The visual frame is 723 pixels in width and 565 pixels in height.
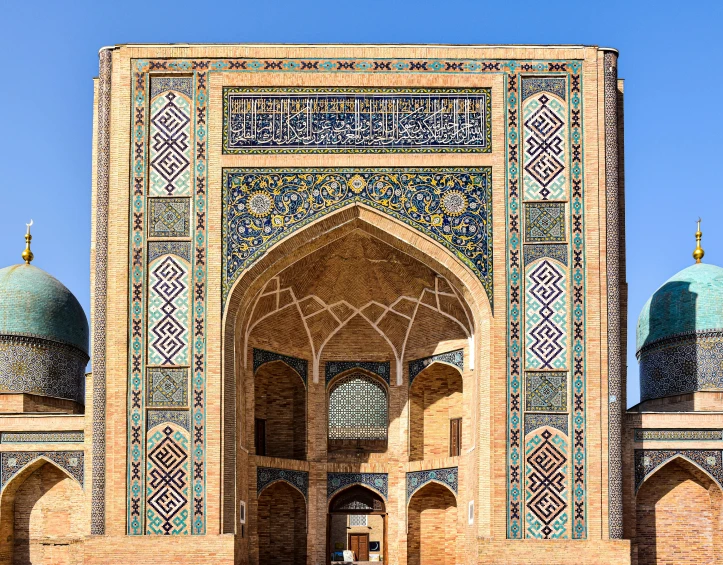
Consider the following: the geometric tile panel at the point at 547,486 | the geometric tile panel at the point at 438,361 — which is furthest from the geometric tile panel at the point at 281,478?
the geometric tile panel at the point at 547,486

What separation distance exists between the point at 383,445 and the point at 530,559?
2.76 m

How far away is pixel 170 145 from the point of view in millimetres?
12703

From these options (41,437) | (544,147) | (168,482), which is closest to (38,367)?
(41,437)

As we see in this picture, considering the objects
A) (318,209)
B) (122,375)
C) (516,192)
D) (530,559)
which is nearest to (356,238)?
(318,209)

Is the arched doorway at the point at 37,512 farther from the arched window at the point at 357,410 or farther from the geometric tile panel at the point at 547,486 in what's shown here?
the geometric tile panel at the point at 547,486

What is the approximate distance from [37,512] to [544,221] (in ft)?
17.1

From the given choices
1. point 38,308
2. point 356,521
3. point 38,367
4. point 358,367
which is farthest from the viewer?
point 356,521

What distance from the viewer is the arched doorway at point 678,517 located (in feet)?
42.1

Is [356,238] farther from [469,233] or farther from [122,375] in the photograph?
[122,375]

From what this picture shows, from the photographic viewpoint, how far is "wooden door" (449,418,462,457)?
549 inches

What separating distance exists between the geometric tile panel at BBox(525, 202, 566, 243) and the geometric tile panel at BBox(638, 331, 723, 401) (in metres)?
2.87

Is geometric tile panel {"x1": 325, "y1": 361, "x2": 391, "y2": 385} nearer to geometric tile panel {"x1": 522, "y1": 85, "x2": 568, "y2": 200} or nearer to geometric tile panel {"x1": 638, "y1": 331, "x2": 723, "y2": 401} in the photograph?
geometric tile panel {"x1": 522, "y1": 85, "x2": 568, "y2": 200}

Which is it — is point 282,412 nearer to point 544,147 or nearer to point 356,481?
point 356,481

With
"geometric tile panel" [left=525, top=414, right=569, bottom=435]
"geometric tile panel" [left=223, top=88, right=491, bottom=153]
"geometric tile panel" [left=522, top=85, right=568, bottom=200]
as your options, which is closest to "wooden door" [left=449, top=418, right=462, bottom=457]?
"geometric tile panel" [left=525, top=414, right=569, bottom=435]
